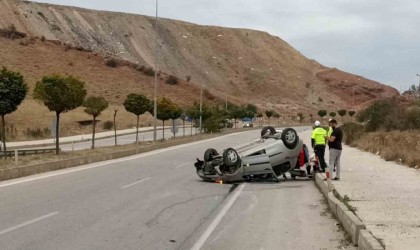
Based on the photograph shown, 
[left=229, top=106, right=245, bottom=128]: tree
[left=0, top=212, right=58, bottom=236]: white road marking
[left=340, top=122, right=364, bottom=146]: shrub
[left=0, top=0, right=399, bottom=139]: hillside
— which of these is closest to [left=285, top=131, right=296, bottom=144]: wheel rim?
[left=0, top=212, right=58, bottom=236]: white road marking

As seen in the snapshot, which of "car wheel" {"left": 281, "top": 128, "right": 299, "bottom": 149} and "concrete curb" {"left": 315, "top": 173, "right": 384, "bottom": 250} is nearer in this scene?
"concrete curb" {"left": 315, "top": 173, "right": 384, "bottom": 250}

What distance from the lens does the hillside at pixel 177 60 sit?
314ft

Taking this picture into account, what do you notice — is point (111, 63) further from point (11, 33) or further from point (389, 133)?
point (389, 133)

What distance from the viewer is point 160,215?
11.5m

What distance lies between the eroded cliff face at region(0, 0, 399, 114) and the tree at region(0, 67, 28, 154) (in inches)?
3222

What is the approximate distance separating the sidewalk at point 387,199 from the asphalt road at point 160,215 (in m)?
0.65

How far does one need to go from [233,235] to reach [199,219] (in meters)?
1.76

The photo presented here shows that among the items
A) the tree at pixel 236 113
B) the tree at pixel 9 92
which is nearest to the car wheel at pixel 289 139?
the tree at pixel 9 92

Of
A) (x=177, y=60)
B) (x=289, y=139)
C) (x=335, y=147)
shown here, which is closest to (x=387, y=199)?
(x=335, y=147)

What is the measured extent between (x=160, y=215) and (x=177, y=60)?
11533 centimetres

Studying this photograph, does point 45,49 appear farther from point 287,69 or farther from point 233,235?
point 233,235

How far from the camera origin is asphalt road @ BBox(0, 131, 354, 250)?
8836mm

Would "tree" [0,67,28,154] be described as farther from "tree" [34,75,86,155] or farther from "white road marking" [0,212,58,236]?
"white road marking" [0,212,58,236]

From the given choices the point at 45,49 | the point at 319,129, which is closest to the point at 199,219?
the point at 319,129
